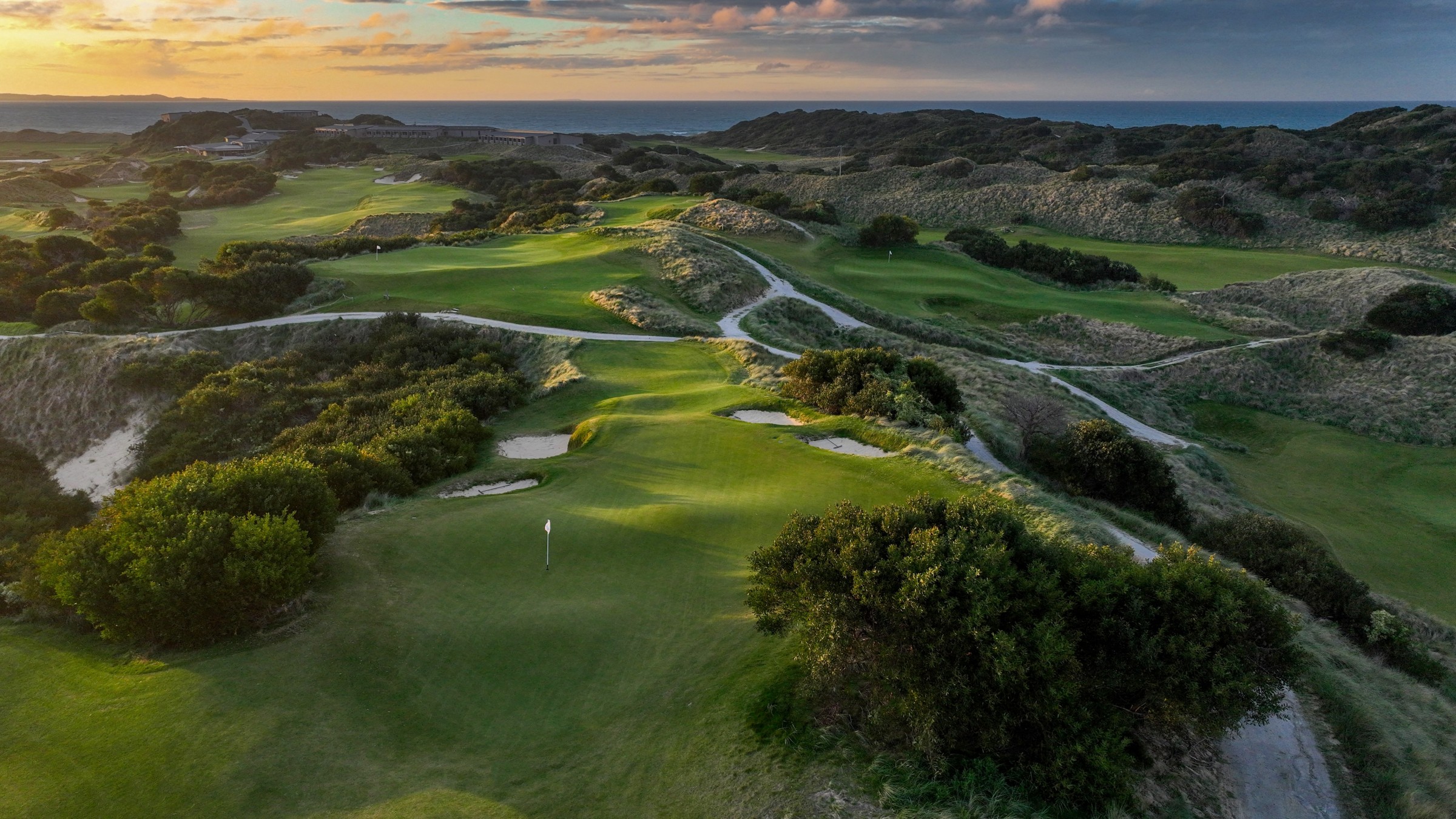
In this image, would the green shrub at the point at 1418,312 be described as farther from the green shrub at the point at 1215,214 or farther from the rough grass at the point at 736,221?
the rough grass at the point at 736,221

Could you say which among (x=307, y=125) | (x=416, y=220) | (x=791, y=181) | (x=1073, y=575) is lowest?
(x=1073, y=575)

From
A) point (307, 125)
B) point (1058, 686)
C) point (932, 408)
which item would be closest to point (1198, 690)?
point (1058, 686)

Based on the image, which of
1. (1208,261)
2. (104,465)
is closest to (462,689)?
(104,465)

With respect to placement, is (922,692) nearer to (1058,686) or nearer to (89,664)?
(1058,686)

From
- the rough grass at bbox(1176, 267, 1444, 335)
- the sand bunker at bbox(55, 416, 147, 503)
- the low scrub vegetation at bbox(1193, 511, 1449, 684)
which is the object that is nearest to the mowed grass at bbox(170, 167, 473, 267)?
the sand bunker at bbox(55, 416, 147, 503)

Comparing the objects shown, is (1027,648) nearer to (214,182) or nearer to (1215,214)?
(1215,214)

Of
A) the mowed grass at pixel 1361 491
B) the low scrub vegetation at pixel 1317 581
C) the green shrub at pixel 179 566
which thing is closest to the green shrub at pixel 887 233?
the mowed grass at pixel 1361 491
